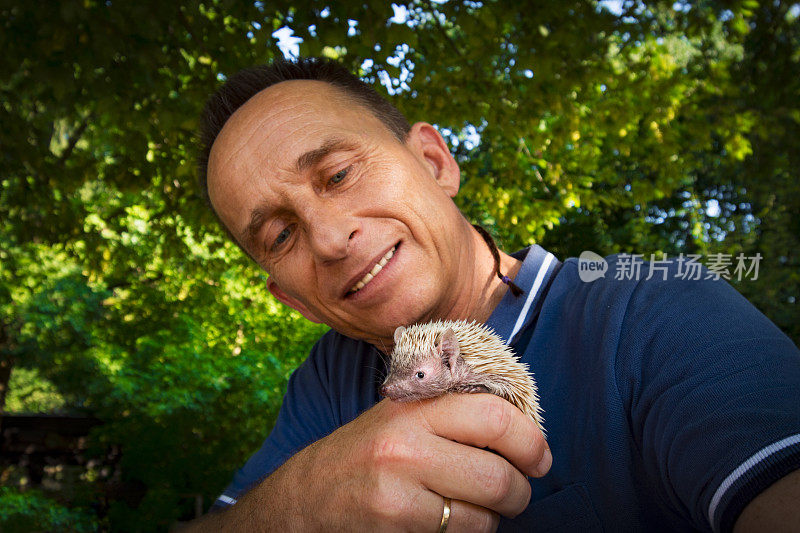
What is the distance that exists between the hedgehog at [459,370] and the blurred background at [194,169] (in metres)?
2.37

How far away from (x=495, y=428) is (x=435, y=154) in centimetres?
157

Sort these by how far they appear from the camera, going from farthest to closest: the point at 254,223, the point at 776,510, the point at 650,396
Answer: the point at 254,223, the point at 650,396, the point at 776,510

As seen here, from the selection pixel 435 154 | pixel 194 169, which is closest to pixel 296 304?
pixel 435 154

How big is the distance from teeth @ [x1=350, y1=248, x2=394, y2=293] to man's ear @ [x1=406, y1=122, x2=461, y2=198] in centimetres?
76

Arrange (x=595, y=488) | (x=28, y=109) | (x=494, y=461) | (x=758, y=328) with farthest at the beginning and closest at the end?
(x=28, y=109)
(x=595, y=488)
(x=494, y=461)
(x=758, y=328)

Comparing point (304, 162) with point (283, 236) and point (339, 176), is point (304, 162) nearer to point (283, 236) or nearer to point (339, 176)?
point (339, 176)

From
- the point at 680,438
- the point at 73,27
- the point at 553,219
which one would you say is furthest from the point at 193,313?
the point at 680,438

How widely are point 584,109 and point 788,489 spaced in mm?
7544

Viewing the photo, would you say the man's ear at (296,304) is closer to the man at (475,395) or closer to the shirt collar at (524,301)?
the man at (475,395)

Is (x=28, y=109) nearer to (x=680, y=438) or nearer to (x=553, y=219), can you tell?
(x=553, y=219)

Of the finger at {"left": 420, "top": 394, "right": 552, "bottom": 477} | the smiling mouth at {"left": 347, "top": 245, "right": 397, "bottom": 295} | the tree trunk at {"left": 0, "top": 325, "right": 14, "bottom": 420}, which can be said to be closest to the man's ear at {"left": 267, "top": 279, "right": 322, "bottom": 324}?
the smiling mouth at {"left": 347, "top": 245, "right": 397, "bottom": 295}

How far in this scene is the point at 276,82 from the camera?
8.69 ft

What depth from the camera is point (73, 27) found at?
375 cm

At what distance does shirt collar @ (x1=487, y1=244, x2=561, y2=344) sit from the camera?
6.59ft
